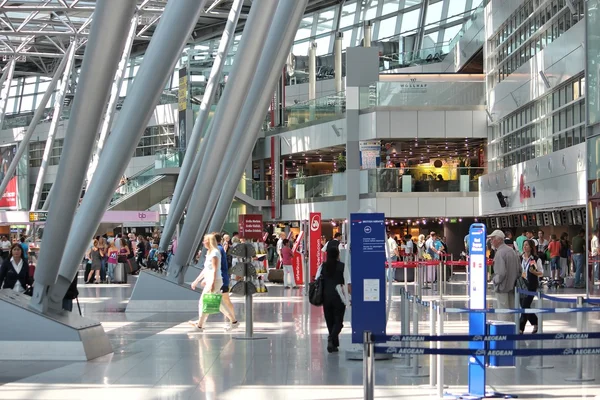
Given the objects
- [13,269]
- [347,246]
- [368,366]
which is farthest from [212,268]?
[368,366]

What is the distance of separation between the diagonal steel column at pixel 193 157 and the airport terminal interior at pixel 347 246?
3.0 inches

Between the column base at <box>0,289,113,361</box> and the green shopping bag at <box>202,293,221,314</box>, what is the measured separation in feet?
13.5

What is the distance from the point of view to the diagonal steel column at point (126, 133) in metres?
13.9

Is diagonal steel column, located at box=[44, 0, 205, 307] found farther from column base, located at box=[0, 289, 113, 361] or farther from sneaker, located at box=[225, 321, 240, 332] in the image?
sneaker, located at box=[225, 321, 240, 332]

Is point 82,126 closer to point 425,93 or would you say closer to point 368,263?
point 368,263

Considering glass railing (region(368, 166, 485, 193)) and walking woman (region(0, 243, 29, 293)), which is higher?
glass railing (region(368, 166, 485, 193))

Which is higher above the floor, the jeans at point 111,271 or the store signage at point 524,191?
the store signage at point 524,191

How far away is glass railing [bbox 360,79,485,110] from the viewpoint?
42.1 metres

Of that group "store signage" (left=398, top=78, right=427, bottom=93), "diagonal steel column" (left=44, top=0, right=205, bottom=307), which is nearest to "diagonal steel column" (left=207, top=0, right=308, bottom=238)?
"diagonal steel column" (left=44, top=0, right=205, bottom=307)

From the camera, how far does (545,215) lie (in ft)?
→ 116

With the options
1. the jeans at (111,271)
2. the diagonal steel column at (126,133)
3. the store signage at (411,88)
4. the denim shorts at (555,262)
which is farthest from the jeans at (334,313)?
the store signage at (411,88)

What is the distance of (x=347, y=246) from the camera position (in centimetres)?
1636

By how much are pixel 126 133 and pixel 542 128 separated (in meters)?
22.5

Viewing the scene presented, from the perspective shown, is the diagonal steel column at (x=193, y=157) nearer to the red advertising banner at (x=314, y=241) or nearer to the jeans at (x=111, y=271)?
the red advertising banner at (x=314, y=241)
